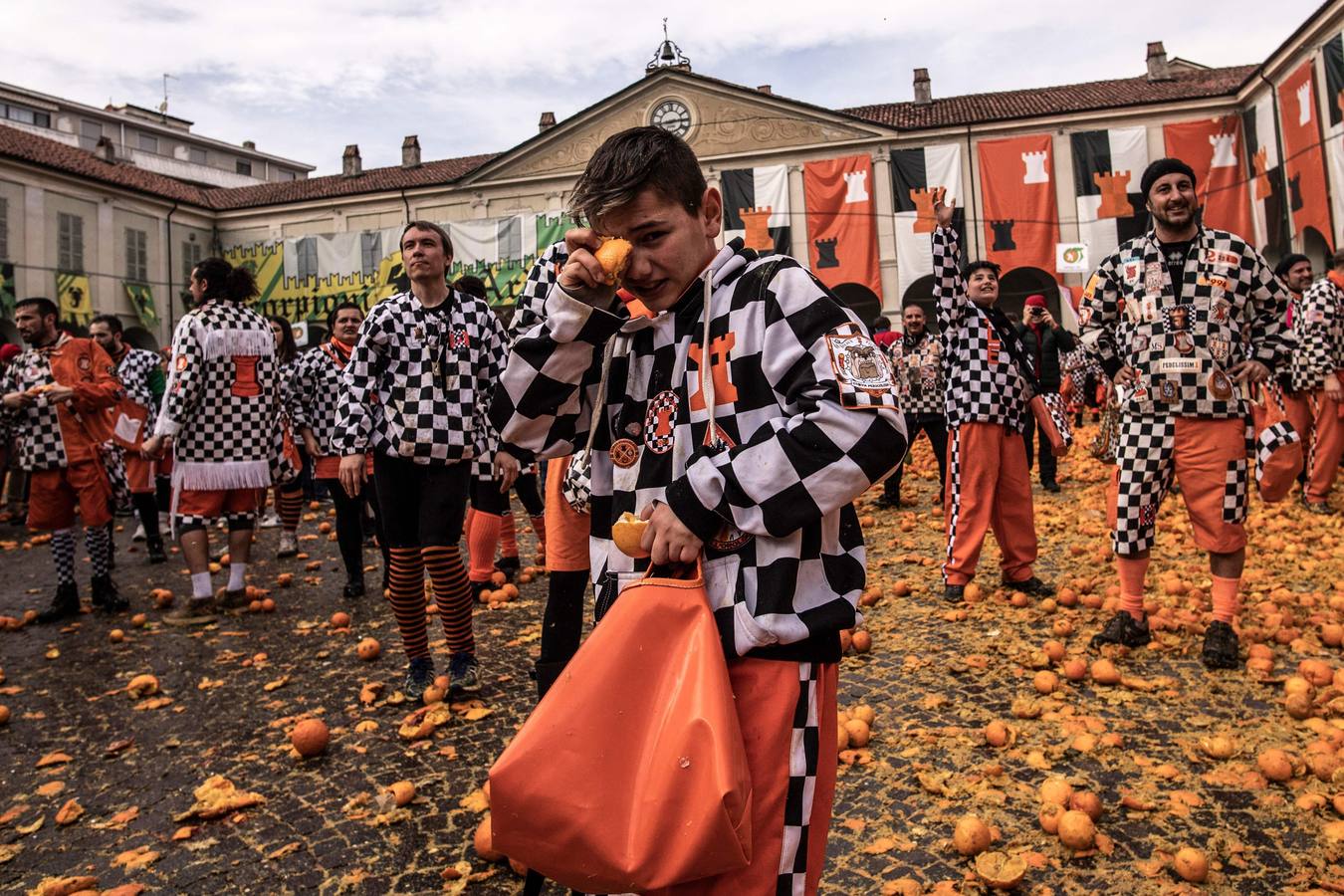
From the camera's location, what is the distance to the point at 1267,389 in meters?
4.98

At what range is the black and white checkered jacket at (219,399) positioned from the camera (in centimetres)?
639

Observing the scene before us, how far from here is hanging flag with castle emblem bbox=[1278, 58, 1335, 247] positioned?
2434 centimetres

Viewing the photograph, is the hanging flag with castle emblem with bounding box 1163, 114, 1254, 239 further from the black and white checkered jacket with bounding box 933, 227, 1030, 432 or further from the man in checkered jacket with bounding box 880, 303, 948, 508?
the black and white checkered jacket with bounding box 933, 227, 1030, 432

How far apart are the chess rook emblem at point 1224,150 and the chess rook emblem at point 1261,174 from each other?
927mm

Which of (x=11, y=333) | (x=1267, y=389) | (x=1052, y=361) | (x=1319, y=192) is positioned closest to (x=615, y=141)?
(x=1267, y=389)

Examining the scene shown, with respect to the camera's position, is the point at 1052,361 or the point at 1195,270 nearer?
the point at 1195,270

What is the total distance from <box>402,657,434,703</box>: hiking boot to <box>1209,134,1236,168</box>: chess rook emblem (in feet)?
117

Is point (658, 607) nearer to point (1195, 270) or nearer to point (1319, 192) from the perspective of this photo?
point (1195, 270)

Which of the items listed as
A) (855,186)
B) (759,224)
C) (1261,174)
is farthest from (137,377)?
(1261,174)

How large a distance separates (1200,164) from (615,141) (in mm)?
36817

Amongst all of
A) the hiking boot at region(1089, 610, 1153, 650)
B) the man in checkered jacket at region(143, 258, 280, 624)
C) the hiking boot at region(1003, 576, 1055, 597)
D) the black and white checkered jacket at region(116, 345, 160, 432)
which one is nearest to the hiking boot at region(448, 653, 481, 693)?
the man in checkered jacket at region(143, 258, 280, 624)

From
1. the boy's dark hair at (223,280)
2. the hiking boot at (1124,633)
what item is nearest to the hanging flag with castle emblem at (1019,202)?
the hiking boot at (1124,633)

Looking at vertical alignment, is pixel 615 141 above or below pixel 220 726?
above

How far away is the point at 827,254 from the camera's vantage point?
1325 inches
